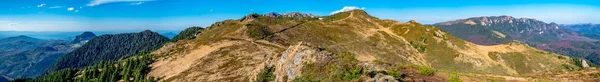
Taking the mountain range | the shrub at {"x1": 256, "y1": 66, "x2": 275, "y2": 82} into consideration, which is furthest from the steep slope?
the shrub at {"x1": 256, "y1": 66, "x2": 275, "y2": 82}

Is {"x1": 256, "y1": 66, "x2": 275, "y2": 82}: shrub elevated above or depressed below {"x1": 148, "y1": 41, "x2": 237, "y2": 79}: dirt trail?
above

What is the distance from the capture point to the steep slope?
4762 cm

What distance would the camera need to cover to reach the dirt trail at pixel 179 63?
89938mm

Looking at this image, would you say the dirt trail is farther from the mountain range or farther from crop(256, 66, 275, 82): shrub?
crop(256, 66, 275, 82): shrub

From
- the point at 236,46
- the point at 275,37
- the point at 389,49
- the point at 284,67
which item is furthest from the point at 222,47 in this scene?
the point at 389,49

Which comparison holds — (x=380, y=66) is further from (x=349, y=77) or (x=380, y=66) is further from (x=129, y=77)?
(x=129, y=77)

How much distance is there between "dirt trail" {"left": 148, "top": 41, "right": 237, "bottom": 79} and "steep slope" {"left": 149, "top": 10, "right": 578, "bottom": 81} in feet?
0.90

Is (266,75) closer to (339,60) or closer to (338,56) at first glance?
(338,56)

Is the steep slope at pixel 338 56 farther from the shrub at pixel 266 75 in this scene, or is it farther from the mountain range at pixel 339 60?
the shrub at pixel 266 75

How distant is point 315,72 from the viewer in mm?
46969

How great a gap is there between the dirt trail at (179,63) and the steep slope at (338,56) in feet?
0.90

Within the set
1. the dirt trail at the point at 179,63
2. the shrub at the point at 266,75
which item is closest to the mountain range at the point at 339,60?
the shrub at the point at 266,75

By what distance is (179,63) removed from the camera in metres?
98.2

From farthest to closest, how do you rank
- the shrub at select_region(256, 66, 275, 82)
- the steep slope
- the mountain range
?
the shrub at select_region(256, 66, 275, 82) → the steep slope → the mountain range
